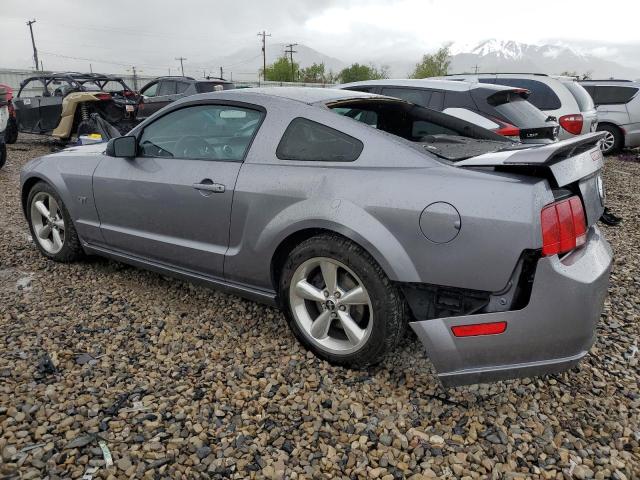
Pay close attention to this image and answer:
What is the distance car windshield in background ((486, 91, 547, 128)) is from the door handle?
3.84 meters

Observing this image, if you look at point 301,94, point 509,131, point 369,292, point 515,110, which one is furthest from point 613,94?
point 369,292

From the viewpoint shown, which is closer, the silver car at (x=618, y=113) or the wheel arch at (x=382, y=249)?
the wheel arch at (x=382, y=249)

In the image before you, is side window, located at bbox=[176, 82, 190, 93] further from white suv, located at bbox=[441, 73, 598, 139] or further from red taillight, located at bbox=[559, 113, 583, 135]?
red taillight, located at bbox=[559, 113, 583, 135]

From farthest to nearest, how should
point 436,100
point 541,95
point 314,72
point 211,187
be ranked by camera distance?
point 314,72 → point 541,95 → point 436,100 → point 211,187

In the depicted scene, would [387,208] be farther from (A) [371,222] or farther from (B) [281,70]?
(B) [281,70]

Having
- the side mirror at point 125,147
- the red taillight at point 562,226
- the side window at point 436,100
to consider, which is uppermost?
the side window at point 436,100

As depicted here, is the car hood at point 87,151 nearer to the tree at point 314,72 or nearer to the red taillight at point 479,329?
the red taillight at point 479,329

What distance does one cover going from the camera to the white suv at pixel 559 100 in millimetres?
7312

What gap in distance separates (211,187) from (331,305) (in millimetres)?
987

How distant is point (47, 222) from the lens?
163 inches

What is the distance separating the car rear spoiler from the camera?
1.99 meters

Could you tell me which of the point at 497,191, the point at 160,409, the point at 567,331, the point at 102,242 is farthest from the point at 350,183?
the point at 102,242

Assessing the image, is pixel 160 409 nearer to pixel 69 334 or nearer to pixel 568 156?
pixel 69 334

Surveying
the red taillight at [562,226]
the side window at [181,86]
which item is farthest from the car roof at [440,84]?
the side window at [181,86]
